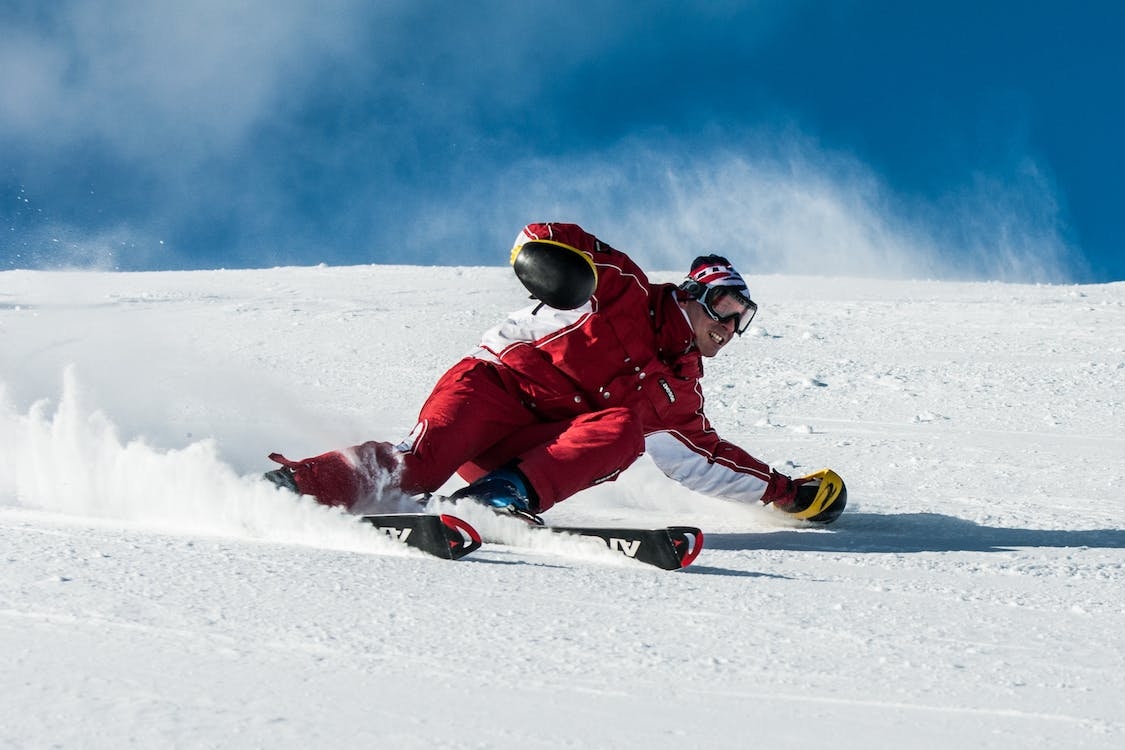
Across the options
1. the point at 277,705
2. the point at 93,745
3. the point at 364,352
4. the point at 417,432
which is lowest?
the point at 93,745

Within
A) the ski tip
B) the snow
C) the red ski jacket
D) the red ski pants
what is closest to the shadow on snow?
the snow

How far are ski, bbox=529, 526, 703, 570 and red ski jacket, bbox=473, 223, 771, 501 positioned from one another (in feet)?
2.57

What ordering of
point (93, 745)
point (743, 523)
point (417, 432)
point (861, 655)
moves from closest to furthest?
point (93, 745)
point (861, 655)
point (417, 432)
point (743, 523)

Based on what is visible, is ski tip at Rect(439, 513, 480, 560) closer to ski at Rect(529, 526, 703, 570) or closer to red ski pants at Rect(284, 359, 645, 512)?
ski at Rect(529, 526, 703, 570)

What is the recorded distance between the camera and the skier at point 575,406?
3543 mm

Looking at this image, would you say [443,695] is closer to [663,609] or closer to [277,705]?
[277,705]

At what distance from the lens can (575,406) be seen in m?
4.00

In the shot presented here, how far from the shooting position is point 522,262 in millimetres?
3807

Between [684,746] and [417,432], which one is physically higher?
[417,432]

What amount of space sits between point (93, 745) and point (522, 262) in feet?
8.16

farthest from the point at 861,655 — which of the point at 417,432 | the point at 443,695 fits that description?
the point at 417,432

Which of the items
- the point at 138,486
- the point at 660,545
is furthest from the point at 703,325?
A: the point at 138,486

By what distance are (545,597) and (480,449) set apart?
1373 mm

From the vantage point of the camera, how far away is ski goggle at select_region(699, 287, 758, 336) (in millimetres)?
4195
